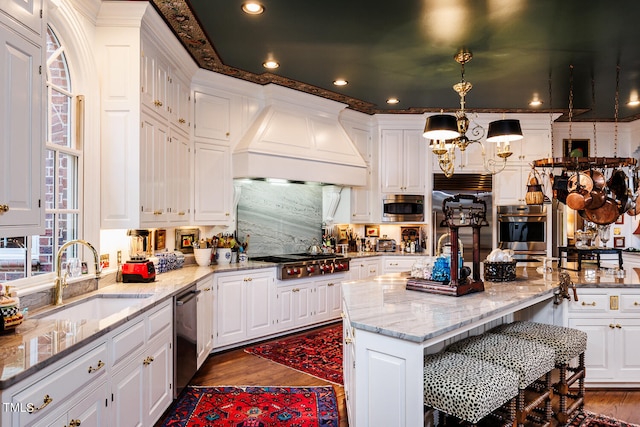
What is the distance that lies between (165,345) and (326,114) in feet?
11.9

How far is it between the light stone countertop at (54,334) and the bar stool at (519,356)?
1889mm

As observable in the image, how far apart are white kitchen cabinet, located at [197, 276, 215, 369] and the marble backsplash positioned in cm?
126

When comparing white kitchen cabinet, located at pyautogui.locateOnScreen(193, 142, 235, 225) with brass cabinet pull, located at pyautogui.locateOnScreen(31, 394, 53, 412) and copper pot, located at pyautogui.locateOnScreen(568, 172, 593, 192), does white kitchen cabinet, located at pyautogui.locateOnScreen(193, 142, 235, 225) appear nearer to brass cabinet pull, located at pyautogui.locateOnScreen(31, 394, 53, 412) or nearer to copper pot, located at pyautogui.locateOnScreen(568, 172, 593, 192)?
brass cabinet pull, located at pyautogui.locateOnScreen(31, 394, 53, 412)

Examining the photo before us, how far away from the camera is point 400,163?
6277 millimetres

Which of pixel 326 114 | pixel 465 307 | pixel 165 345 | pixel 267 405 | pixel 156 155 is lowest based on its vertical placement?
pixel 267 405

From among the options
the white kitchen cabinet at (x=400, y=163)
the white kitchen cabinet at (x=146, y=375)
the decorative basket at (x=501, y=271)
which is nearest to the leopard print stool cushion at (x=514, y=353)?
the decorative basket at (x=501, y=271)

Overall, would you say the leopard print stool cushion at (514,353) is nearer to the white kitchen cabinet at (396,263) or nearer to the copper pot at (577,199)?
the copper pot at (577,199)

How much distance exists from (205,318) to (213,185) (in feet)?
4.88

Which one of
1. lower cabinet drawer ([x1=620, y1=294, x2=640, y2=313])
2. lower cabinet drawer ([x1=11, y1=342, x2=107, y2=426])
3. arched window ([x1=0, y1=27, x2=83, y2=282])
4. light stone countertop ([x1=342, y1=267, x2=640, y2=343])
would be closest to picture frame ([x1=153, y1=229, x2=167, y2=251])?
arched window ([x1=0, y1=27, x2=83, y2=282])

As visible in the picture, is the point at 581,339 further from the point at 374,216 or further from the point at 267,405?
the point at 374,216

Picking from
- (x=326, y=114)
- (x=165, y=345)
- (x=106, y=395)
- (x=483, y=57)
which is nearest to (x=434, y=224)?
(x=326, y=114)

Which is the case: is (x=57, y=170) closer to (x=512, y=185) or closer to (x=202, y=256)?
(x=202, y=256)

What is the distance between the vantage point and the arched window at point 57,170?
8.23ft

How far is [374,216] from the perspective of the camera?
630 cm
